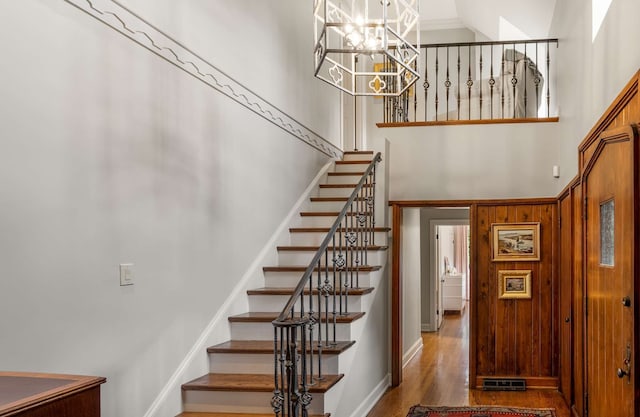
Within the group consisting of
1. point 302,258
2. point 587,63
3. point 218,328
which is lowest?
point 218,328

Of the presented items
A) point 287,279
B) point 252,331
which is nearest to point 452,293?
point 287,279

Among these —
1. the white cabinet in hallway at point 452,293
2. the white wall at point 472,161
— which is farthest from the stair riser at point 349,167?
the white cabinet in hallway at point 452,293

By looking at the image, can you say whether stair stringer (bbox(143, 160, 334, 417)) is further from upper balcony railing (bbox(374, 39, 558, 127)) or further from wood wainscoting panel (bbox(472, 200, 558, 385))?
wood wainscoting panel (bbox(472, 200, 558, 385))

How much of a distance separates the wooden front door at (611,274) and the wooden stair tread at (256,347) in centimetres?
165

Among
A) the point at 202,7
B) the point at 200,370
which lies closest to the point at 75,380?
the point at 200,370

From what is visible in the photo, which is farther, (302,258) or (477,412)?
(302,258)

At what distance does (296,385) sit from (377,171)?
3.26 metres

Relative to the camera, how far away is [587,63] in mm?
4344

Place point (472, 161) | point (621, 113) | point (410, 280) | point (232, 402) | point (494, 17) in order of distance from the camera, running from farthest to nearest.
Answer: point (410, 280)
point (494, 17)
point (472, 161)
point (232, 402)
point (621, 113)

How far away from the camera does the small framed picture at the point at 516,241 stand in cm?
676

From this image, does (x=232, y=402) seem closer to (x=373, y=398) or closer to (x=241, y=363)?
(x=241, y=363)

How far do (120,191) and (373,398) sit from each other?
10.8ft

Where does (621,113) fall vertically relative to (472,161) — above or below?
below

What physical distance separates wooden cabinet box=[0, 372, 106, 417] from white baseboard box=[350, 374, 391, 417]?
3.44 m
